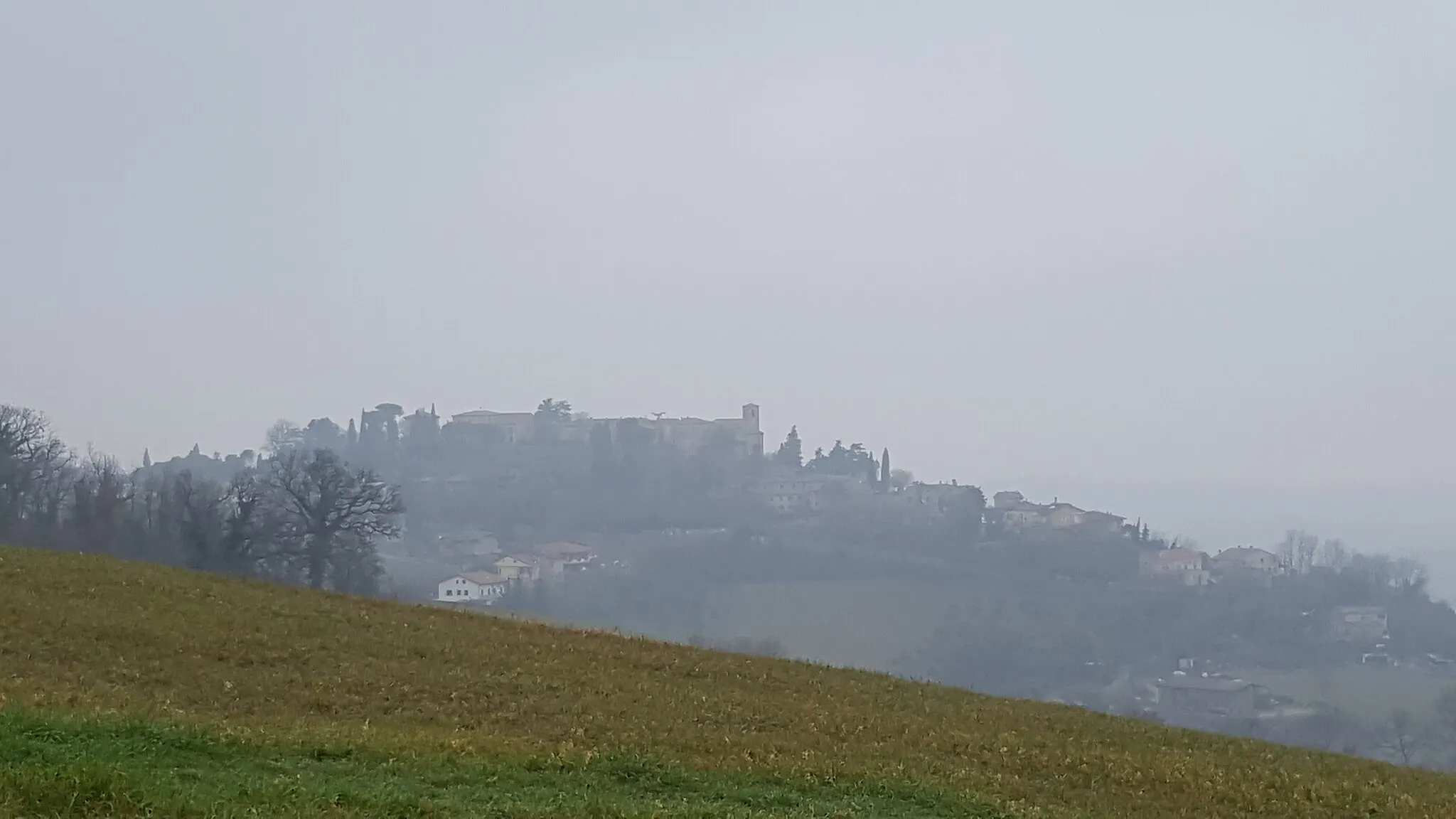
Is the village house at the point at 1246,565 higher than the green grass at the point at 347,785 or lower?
lower

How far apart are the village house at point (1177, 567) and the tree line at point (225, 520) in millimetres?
111244

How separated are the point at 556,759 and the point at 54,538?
61.3 metres

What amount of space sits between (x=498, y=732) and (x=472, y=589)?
4136 inches

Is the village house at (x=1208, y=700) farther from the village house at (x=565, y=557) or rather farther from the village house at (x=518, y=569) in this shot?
the village house at (x=565, y=557)

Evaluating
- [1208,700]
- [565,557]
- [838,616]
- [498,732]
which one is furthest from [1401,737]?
[565,557]

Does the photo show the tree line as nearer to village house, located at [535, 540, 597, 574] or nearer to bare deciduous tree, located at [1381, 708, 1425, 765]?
bare deciduous tree, located at [1381, 708, 1425, 765]

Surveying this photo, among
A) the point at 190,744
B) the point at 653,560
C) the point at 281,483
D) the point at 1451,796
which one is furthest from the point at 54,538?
the point at 653,560

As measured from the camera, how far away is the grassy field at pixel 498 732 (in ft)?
35.2

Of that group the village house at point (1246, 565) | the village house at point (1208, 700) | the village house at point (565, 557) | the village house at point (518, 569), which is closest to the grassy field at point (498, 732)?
the village house at point (1208, 700)

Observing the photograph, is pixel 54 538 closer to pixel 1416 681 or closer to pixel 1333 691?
pixel 1333 691

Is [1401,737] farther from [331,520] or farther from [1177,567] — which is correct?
[1177,567]

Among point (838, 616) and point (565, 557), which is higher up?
point (565, 557)

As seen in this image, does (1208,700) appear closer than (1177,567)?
Yes

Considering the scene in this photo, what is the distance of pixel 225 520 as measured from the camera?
59469 mm
